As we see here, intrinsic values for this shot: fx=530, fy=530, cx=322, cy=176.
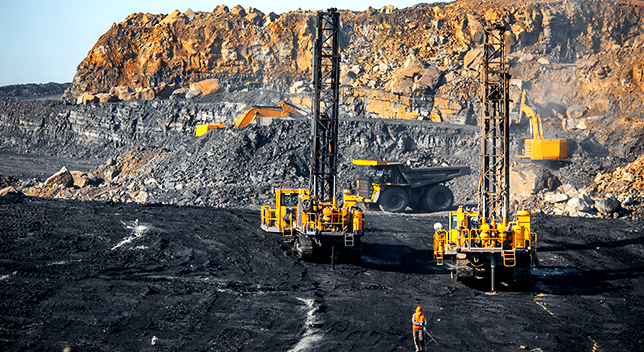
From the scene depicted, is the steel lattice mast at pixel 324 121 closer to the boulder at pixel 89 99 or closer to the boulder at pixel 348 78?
the boulder at pixel 348 78

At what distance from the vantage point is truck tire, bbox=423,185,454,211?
27.2 metres

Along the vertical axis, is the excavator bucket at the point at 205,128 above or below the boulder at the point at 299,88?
below

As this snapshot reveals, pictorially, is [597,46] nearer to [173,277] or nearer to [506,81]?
[506,81]

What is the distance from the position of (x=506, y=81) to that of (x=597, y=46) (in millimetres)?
42941

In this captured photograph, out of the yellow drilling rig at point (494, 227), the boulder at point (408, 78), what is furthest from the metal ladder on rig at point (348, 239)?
the boulder at point (408, 78)


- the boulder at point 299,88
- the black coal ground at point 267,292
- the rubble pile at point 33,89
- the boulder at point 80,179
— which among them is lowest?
the black coal ground at point 267,292

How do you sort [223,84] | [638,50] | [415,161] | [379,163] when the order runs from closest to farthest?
1. [379,163]
2. [415,161]
3. [638,50]
4. [223,84]

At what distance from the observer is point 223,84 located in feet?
195

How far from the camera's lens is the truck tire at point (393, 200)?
26.2 meters

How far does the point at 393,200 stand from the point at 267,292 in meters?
13.7

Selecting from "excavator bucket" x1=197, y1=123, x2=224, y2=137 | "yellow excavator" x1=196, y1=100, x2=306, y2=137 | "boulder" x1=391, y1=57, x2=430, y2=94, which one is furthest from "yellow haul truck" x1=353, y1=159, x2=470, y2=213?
"boulder" x1=391, y1=57, x2=430, y2=94

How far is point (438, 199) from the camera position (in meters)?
27.4

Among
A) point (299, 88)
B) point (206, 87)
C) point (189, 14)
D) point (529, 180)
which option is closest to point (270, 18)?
point (189, 14)

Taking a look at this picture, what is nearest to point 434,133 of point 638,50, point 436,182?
point 436,182
